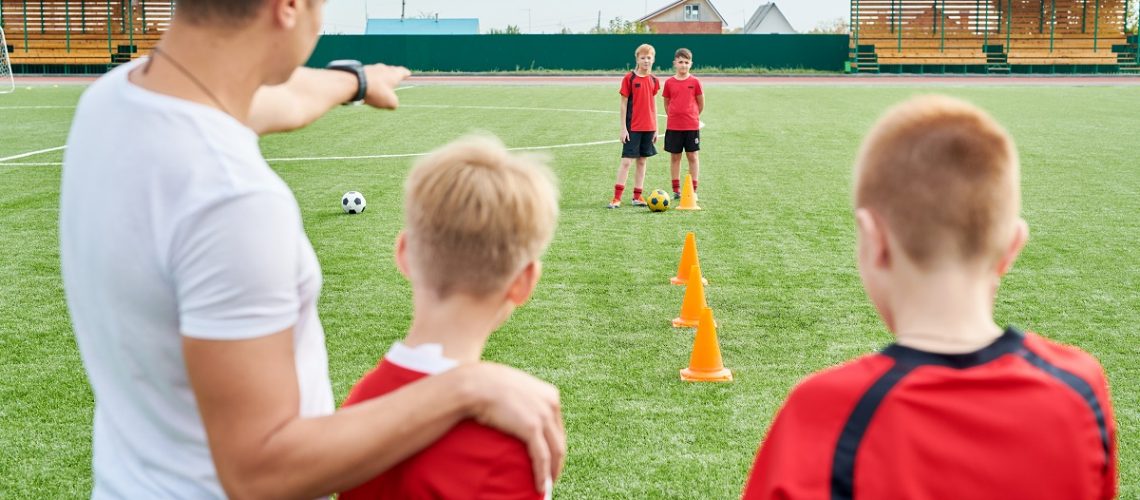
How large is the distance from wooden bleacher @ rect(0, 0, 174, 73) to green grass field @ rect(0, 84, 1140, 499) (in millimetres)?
38014

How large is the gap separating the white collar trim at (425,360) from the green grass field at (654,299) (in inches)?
105

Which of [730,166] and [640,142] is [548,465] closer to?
[640,142]

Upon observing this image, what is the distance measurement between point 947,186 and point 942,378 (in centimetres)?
34

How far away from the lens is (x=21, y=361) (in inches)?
249

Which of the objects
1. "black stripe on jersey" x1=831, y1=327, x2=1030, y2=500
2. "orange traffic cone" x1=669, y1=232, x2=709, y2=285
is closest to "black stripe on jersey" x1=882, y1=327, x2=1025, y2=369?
"black stripe on jersey" x1=831, y1=327, x2=1030, y2=500

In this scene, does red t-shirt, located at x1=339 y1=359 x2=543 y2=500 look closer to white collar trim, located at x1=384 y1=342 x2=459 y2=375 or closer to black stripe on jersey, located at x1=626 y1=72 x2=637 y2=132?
white collar trim, located at x1=384 y1=342 x2=459 y2=375

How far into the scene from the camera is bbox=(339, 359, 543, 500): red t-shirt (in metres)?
1.85

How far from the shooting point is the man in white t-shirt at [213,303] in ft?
5.34

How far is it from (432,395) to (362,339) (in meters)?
5.09

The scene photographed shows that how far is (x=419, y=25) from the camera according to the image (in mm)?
104375

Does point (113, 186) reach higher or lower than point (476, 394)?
higher

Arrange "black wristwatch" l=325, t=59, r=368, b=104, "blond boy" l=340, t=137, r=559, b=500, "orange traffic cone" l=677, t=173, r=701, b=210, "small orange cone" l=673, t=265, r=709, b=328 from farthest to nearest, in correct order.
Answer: "orange traffic cone" l=677, t=173, r=701, b=210 < "small orange cone" l=673, t=265, r=709, b=328 < "black wristwatch" l=325, t=59, r=368, b=104 < "blond boy" l=340, t=137, r=559, b=500

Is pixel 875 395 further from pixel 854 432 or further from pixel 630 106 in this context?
pixel 630 106

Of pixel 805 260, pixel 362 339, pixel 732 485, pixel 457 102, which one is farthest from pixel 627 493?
pixel 457 102
